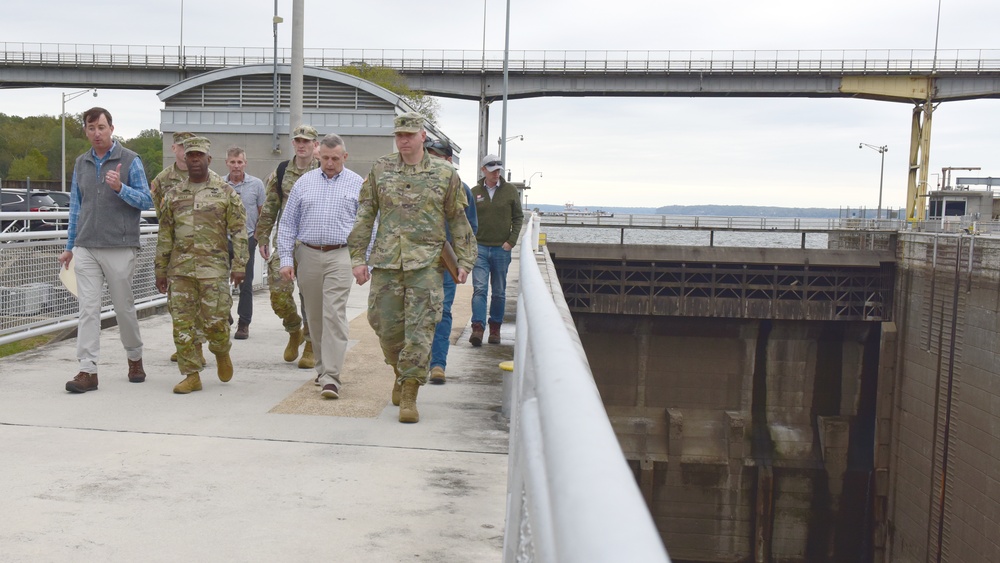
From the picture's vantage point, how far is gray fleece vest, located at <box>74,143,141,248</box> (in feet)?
22.9

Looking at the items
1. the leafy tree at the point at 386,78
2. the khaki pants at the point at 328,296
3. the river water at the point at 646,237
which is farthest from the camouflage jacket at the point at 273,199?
the leafy tree at the point at 386,78

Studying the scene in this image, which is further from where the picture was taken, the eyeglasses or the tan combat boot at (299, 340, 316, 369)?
the tan combat boot at (299, 340, 316, 369)

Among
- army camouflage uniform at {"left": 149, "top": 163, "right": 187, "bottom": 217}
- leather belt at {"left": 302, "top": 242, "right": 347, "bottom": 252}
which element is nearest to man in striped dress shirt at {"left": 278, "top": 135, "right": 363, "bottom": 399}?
leather belt at {"left": 302, "top": 242, "right": 347, "bottom": 252}

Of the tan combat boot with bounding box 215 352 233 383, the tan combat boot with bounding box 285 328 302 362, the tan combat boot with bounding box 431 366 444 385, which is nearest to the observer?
the tan combat boot with bounding box 215 352 233 383

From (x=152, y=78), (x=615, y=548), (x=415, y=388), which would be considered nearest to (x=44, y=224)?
(x=415, y=388)

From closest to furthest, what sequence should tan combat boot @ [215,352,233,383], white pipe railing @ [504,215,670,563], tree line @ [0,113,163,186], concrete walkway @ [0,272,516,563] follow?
white pipe railing @ [504,215,670,563], concrete walkway @ [0,272,516,563], tan combat boot @ [215,352,233,383], tree line @ [0,113,163,186]

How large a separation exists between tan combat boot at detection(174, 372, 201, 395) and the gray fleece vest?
1.07m

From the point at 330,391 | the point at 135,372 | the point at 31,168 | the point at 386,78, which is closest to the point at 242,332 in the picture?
the point at 135,372

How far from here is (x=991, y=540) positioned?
2319cm

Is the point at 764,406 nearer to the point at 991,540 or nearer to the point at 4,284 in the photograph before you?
the point at 991,540

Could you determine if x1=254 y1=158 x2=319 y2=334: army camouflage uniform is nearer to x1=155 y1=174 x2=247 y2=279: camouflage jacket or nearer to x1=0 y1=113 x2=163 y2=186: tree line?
x1=155 y1=174 x2=247 y2=279: camouflage jacket

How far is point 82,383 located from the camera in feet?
22.7

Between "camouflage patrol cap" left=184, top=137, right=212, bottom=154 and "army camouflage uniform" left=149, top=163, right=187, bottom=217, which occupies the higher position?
"camouflage patrol cap" left=184, top=137, right=212, bottom=154

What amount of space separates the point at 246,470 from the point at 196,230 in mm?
2575
